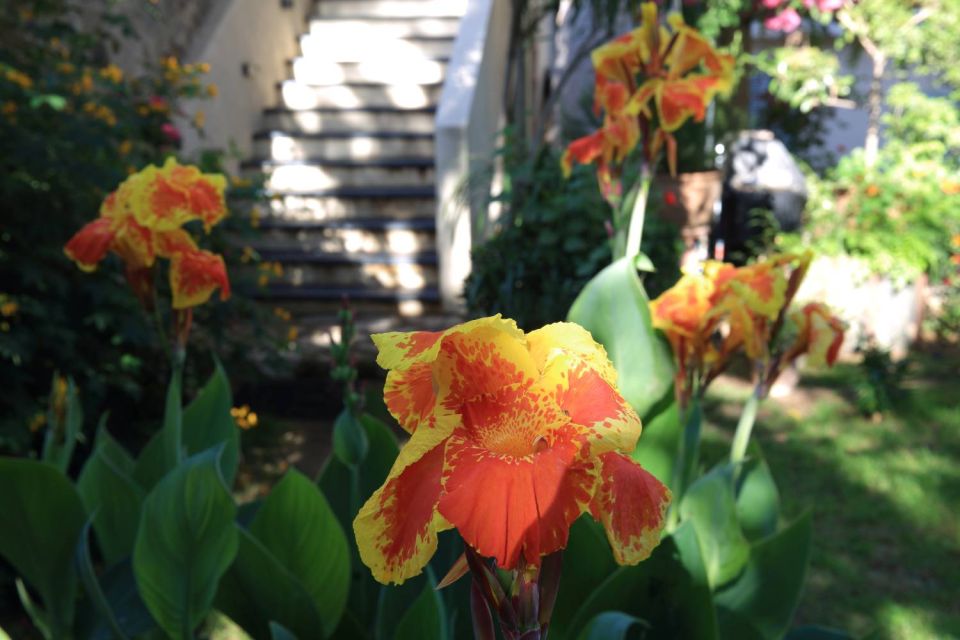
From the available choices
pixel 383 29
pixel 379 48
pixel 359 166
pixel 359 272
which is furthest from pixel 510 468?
pixel 383 29

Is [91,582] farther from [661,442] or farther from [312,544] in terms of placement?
[661,442]

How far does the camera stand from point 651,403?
1407 mm

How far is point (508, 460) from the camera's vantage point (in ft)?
1.94

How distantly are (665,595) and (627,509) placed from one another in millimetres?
589

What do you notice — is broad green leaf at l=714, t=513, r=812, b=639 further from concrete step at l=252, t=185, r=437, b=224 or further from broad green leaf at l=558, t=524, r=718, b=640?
concrete step at l=252, t=185, r=437, b=224

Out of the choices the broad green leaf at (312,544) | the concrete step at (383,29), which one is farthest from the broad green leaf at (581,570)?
the concrete step at (383,29)

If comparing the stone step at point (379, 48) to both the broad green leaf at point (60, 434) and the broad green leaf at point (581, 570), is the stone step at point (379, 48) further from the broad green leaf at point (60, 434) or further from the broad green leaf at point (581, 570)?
the broad green leaf at point (581, 570)

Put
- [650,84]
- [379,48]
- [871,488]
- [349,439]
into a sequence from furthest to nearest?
[379,48]
[871,488]
[650,84]
[349,439]

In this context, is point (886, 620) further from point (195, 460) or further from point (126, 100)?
point (126, 100)

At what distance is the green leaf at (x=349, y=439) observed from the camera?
127 cm

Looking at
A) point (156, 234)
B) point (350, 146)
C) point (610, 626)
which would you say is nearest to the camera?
point (610, 626)

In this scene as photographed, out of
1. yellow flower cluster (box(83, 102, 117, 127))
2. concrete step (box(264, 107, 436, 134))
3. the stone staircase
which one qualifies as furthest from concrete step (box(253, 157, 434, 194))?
yellow flower cluster (box(83, 102, 117, 127))

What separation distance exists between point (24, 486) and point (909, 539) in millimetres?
2595

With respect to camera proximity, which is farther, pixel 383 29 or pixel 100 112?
pixel 383 29
